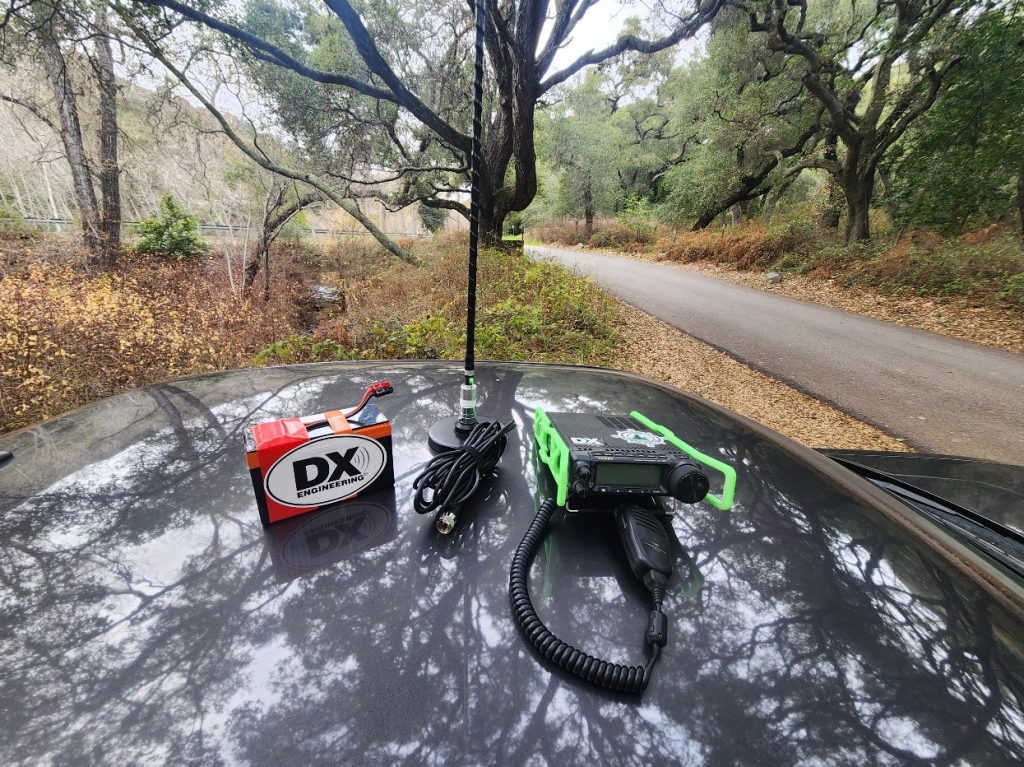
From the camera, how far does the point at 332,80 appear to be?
22.8 feet

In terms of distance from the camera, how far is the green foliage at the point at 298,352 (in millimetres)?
4254

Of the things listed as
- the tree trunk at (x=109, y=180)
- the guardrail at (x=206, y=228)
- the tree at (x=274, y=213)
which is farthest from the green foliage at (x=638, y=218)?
the tree trunk at (x=109, y=180)

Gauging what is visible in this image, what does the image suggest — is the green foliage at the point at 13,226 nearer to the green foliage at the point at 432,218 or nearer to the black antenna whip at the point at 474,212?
the green foliage at the point at 432,218

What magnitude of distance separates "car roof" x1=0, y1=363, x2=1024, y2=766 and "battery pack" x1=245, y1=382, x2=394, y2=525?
0.13ft

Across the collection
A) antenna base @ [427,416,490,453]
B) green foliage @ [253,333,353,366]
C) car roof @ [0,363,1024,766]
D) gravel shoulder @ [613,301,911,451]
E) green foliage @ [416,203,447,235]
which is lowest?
gravel shoulder @ [613,301,911,451]

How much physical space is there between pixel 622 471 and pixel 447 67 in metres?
12.3

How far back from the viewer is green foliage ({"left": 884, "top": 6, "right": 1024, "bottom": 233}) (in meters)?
8.02

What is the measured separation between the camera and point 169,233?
1212 cm

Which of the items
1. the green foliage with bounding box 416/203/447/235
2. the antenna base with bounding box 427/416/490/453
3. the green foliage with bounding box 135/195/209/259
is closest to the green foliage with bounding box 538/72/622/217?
the green foliage with bounding box 416/203/447/235

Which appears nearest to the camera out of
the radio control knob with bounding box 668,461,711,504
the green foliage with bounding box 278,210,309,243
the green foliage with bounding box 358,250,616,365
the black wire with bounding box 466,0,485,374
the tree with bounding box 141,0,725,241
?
the radio control knob with bounding box 668,461,711,504

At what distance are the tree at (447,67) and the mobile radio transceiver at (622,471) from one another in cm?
755

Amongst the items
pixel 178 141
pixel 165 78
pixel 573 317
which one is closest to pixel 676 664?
pixel 573 317

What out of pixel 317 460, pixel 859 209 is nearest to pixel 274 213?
pixel 317 460

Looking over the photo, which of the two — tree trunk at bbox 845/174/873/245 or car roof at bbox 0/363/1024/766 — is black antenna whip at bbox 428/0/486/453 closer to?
car roof at bbox 0/363/1024/766
